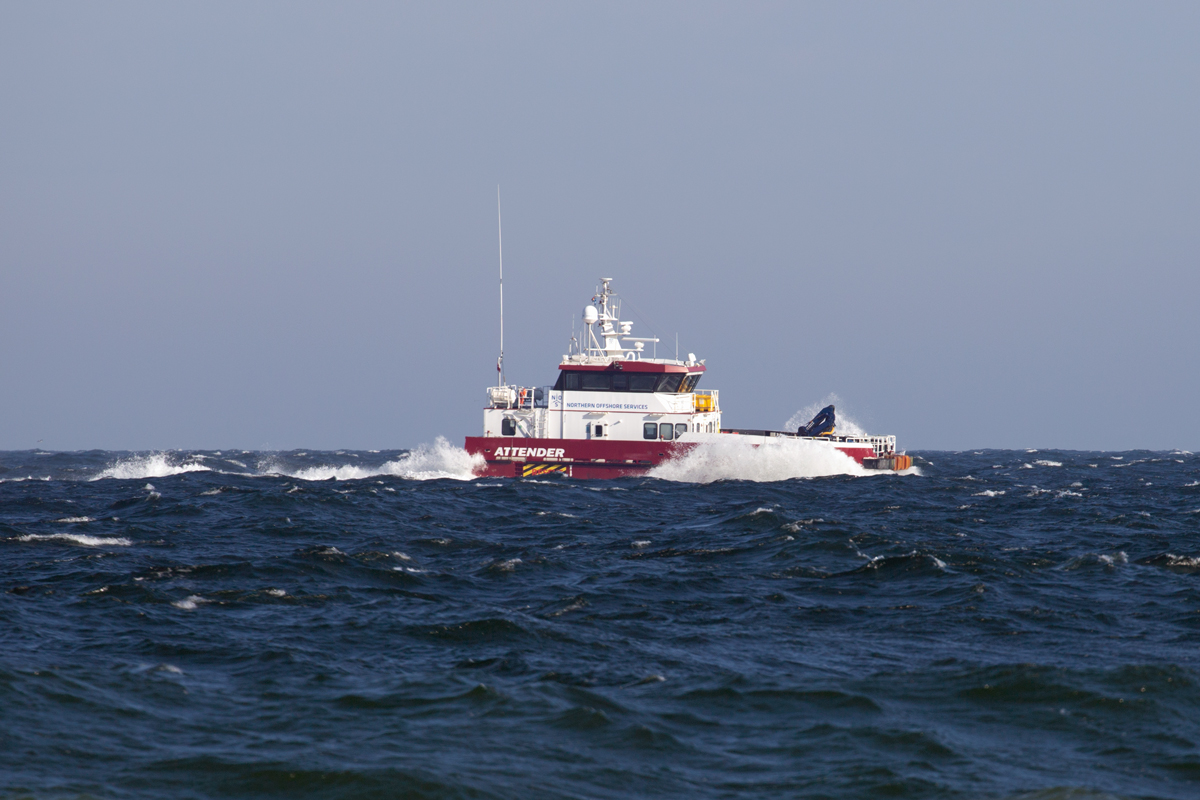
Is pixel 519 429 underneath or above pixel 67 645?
above

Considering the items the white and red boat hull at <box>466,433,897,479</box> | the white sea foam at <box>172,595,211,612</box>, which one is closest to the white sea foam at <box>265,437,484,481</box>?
the white and red boat hull at <box>466,433,897,479</box>

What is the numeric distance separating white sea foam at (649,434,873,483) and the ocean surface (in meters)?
11.9

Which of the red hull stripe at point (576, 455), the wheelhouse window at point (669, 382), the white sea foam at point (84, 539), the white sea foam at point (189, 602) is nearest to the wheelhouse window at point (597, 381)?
the wheelhouse window at point (669, 382)

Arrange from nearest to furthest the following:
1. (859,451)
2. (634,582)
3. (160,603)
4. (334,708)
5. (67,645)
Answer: (334,708) → (67,645) → (160,603) → (634,582) → (859,451)

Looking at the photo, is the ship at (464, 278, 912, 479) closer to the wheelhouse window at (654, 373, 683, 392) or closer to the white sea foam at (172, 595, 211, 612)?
the wheelhouse window at (654, 373, 683, 392)

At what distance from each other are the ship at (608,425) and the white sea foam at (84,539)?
17737 millimetres

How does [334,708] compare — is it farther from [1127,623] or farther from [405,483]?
[405,483]

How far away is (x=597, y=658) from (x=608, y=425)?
25.3 m

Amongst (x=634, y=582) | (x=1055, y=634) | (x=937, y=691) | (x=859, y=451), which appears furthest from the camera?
(x=859, y=451)

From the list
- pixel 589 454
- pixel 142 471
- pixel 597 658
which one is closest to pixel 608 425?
pixel 589 454

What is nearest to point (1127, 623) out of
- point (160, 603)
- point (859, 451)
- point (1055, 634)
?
point (1055, 634)

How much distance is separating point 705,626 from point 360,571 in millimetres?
5924

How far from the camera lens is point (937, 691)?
10.4 meters

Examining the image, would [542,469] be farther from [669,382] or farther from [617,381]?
[669,382]
